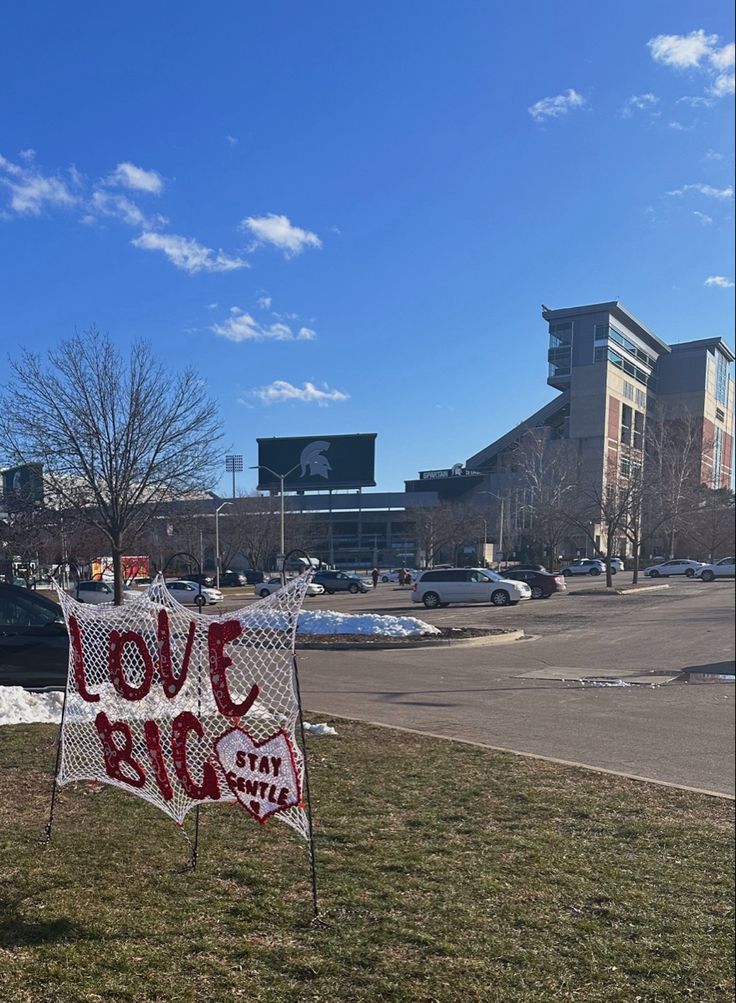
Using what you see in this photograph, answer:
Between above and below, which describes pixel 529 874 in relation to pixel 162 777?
below

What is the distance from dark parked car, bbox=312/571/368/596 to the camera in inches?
1159

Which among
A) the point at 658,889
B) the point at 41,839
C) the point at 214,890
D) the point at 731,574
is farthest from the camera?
the point at 731,574

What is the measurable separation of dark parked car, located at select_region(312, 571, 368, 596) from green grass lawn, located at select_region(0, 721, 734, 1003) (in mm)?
23215

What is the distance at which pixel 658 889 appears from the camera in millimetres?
4055

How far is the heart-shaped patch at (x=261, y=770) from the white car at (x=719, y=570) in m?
23.7

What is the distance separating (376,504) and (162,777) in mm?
18574

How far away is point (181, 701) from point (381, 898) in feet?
5.42

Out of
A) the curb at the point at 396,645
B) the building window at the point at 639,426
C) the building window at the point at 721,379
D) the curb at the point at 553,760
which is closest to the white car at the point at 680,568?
the building window at the point at 721,379

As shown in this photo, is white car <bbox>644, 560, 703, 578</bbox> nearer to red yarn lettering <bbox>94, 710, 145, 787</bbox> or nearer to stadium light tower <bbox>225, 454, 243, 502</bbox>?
stadium light tower <bbox>225, 454, 243, 502</bbox>

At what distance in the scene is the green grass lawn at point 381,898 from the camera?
2.98 meters

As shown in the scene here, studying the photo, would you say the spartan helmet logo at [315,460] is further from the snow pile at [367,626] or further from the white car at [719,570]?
the white car at [719,570]

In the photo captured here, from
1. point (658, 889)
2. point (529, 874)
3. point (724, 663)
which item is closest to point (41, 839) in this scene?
point (529, 874)

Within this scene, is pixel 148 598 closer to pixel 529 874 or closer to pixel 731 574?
pixel 529 874

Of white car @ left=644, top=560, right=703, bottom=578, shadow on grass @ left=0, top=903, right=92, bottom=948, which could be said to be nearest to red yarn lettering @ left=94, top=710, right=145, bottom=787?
shadow on grass @ left=0, top=903, right=92, bottom=948
